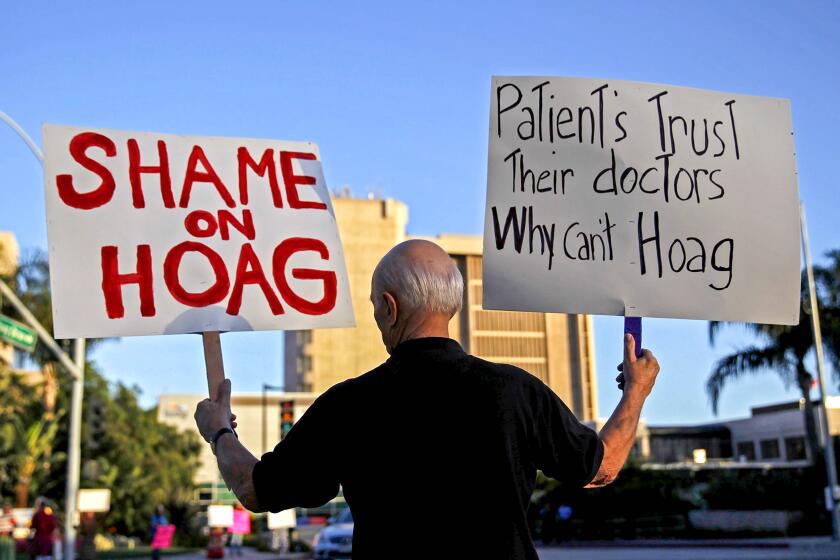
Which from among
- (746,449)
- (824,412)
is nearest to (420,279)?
(824,412)

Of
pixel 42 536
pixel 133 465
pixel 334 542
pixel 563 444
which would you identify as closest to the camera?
pixel 563 444

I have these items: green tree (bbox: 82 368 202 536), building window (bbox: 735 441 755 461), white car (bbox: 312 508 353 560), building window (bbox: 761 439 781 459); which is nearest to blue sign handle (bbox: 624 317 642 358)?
white car (bbox: 312 508 353 560)

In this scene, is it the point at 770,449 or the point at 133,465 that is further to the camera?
the point at 770,449

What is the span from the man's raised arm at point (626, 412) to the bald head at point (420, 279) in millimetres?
513

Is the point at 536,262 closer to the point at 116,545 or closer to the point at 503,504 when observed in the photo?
the point at 503,504

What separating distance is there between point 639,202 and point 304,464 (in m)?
1.41

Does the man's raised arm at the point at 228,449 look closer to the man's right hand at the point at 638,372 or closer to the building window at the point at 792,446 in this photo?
the man's right hand at the point at 638,372

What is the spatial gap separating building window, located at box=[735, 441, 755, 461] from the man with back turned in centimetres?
7963

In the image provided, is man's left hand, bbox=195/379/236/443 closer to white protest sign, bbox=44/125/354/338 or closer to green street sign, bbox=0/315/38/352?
white protest sign, bbox=44/125/354/338

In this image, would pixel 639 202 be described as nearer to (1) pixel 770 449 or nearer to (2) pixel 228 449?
(2) pixel 228 449

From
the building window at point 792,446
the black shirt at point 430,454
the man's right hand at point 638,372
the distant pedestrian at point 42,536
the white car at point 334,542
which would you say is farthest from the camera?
the building window at point 792,446

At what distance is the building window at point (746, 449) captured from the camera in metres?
78.4

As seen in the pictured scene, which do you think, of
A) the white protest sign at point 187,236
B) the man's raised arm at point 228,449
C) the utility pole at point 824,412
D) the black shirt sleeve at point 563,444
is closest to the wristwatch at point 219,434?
the man's raised arm at point 228,449

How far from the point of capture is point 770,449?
75.6m
